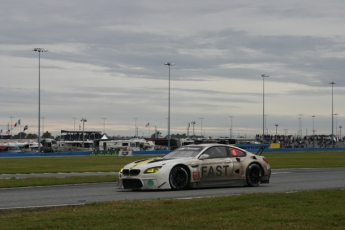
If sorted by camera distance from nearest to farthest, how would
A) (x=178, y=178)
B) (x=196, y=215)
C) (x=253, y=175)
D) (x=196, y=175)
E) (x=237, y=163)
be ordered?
(x=196, y=215), (x=178, y=178), (x=196, y=175), (x=237, y=163), (x=253, y=175)

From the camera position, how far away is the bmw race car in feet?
54.9

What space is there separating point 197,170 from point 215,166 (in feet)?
2.36

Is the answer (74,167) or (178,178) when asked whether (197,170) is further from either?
(74,167)

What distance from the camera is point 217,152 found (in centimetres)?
1831

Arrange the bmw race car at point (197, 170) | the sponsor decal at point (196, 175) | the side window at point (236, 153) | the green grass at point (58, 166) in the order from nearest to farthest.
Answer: the bmw race car at point (197, 170), the sponsor decal at point (196, 175), the side window at point (236, 153), the green grass at point (58, 166)

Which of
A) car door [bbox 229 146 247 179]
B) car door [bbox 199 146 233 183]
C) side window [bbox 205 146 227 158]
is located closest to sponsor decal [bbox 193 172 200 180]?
car door [bbox 199 146 233 183]

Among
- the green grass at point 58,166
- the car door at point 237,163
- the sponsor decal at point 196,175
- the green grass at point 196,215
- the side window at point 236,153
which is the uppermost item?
the side window at point 236,153

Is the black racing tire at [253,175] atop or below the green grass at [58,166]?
atop

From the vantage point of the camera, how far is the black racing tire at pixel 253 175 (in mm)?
18312

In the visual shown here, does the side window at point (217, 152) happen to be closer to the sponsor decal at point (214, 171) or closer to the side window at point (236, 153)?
the side window at point (236, 153)

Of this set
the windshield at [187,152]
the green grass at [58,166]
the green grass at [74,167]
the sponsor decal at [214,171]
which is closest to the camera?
the sponsor decal at [214,171]

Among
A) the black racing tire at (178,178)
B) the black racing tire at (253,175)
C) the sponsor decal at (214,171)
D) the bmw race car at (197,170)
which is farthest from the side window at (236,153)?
the black racing tire at (178,178)

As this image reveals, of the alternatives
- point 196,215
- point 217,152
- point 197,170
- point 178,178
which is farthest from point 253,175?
point 196,215

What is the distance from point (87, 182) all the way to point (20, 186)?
255 cm
